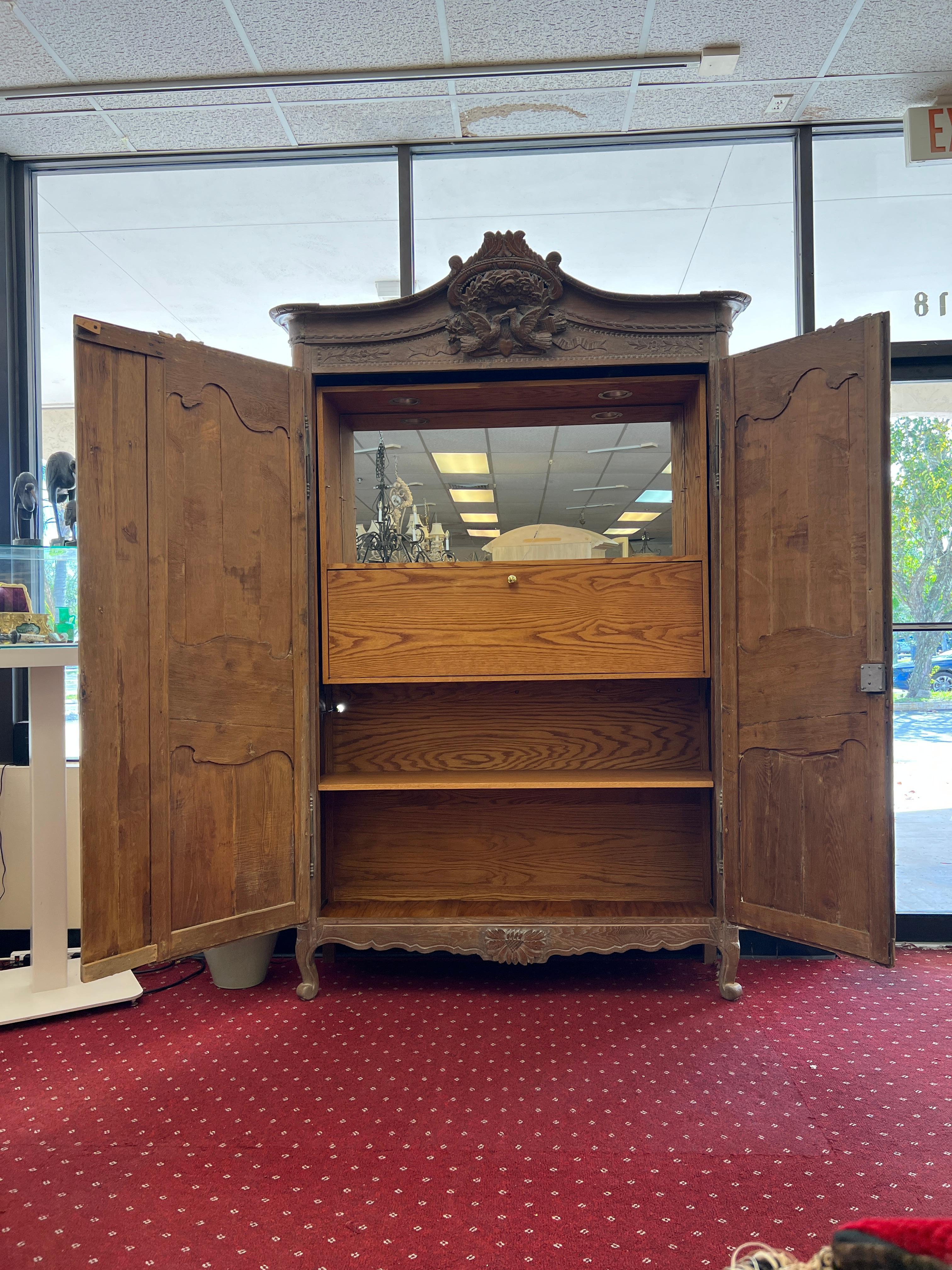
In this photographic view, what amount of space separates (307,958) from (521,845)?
0.83 metres

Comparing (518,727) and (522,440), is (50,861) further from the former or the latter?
(522,440)

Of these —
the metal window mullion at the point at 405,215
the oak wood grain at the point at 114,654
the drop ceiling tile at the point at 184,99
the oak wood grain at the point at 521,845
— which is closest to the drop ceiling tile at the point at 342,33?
the drop ceiling tile at the point at 184,99

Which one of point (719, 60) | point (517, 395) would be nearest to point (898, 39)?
point (719, 60)

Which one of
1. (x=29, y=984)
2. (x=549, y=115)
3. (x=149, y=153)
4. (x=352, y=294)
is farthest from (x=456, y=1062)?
(x=149, y=153)

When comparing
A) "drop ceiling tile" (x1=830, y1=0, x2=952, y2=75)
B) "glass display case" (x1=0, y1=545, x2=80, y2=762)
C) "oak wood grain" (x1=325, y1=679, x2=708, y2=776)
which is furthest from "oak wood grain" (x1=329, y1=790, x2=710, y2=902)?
"drop ceiling tile" (x1=830, y1=0, x2=952, y2=75)

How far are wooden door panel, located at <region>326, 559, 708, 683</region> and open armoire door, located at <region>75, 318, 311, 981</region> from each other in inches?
7.0

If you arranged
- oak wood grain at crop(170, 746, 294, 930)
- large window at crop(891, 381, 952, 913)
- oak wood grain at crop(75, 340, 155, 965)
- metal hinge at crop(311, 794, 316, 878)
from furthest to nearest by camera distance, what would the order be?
large window at crop(891, 381, 952, 913) → metal hinge at crop(311, 794, 316, 878) → oak wood grain at crop(170, 746, 294, 930) → oak wood grain at crop(75, 340, 155, 965)

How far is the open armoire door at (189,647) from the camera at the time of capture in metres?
2.23

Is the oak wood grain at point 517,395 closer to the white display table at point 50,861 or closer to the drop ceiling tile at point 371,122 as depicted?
the drop ceiling tile at point 371,122

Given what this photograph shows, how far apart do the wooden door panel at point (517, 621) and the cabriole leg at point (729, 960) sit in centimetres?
79

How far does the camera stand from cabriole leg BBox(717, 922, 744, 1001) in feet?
8.39

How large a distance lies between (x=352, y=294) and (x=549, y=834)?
214cm

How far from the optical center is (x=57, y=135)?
3.02 meters

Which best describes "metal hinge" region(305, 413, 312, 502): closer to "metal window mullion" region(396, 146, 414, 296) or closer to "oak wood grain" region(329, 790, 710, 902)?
"metal window mullion" region(396, 146, 414, 296)
